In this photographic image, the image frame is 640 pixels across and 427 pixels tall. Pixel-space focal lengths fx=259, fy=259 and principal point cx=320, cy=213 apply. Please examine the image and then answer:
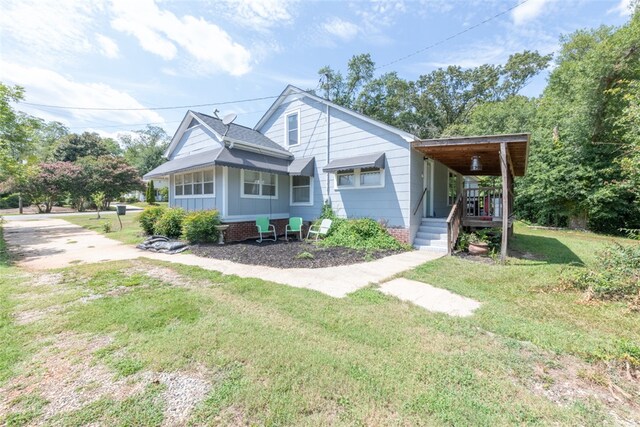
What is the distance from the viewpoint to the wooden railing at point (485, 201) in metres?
9.69

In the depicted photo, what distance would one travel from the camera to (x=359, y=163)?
30.3 feet

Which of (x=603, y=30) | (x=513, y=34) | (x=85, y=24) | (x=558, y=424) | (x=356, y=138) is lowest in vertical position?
(x=558, y=424)

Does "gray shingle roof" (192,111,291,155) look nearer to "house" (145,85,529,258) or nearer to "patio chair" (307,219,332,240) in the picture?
"house" (145,85,529,258)

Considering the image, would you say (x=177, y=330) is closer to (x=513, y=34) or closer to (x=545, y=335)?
(x=545, y=335)

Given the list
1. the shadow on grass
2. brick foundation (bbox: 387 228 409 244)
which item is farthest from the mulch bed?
the shadow on grass

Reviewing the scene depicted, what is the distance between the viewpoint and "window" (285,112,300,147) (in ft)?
39.5

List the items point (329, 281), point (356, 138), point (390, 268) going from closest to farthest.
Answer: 1. point (329, 281)
2. point (390, 268)
3. point (356, 138)

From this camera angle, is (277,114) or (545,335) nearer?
(545,335)

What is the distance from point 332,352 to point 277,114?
12.1 metres

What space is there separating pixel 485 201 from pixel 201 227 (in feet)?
39.3

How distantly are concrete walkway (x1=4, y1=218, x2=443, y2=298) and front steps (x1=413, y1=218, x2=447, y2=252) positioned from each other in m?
0.55

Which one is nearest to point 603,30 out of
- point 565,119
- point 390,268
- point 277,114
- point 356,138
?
point 565,119

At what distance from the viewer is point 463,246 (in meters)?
8.55

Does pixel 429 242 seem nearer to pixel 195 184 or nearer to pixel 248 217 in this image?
pixel 248 217
